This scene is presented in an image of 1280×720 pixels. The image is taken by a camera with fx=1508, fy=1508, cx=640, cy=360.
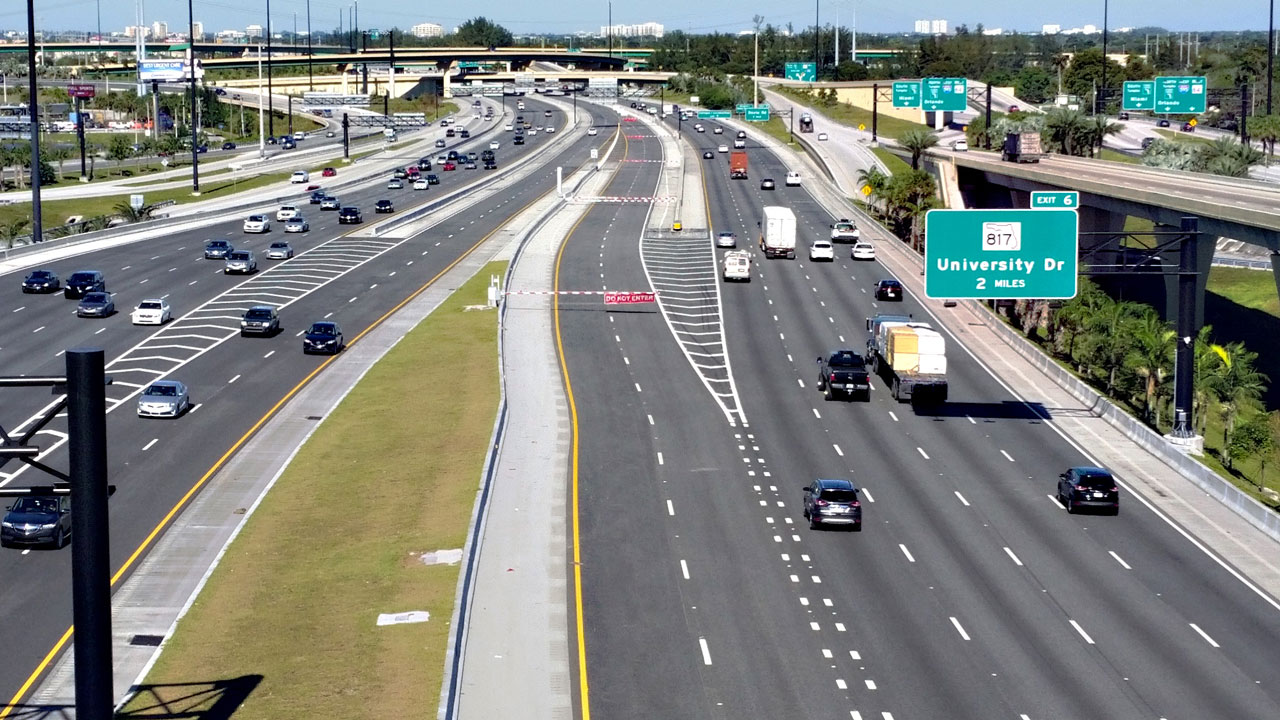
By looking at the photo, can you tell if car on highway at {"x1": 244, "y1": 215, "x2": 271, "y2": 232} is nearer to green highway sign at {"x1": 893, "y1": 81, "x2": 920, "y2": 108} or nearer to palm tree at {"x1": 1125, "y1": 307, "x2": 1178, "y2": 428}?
palm tree at {"x1": 1125, "y1": 307, "x2": 1178, "y2": 428}

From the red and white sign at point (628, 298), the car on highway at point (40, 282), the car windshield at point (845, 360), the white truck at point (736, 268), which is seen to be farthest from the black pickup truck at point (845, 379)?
the car on highway at point (40, 282)

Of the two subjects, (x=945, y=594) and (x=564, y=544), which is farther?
(x=564, y=544)

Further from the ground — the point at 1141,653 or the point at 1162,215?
the point at 1162,215

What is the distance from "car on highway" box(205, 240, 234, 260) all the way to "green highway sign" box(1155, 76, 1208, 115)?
7730 centimetres

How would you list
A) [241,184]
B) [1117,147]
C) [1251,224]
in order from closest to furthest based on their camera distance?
[1251,224], [241,184], [1117,147]

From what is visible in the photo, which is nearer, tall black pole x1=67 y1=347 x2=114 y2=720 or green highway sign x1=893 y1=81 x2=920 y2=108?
tall black pole x1=67 y1=347 x2=114 y2=720

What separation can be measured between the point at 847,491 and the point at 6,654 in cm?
2112

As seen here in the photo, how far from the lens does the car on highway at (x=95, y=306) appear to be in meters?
70.9

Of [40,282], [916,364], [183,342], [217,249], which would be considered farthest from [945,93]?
[183,342]

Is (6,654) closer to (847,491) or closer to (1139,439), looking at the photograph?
(847,491)

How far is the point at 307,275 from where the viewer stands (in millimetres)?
86250

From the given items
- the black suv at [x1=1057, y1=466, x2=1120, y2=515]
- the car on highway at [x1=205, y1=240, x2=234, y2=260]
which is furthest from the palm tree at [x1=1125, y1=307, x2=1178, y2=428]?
the car on highway at [x1=205, y1=240, x2=234, y2=260]

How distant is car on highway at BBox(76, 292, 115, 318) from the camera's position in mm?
70875

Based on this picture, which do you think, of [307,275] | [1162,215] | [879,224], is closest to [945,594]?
[1162,215]
